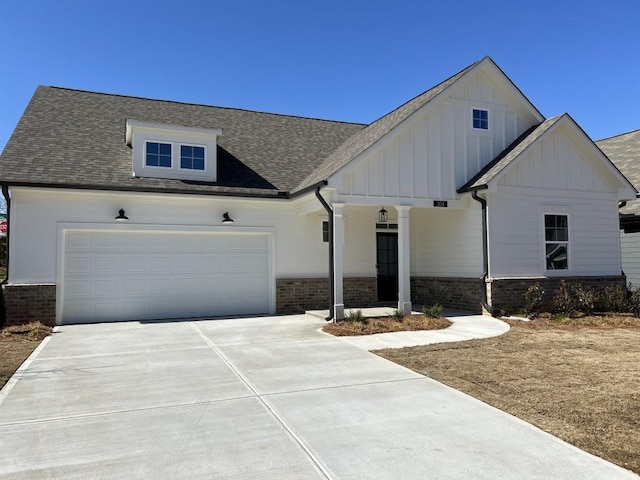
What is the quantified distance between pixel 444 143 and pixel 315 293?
5669 millimetres

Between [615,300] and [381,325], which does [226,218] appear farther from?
[615,300]

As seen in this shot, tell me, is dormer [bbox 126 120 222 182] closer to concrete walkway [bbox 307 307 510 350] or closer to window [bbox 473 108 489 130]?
concrete walkway [bbox 307 307 510 350]

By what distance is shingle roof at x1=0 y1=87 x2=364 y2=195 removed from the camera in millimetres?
12047

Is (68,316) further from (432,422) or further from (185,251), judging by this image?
(432,422)

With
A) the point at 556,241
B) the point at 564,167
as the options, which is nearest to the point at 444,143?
the point at 564,167

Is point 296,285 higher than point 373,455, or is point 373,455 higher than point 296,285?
point 296,285

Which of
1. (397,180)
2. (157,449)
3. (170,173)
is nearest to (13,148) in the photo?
(170,173)

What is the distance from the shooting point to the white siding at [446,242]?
13.1 m

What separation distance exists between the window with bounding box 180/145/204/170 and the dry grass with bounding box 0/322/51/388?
5.48 metres

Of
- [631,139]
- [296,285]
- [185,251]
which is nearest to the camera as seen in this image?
[185,251]

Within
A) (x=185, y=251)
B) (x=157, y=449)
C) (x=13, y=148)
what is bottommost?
(x=157, y=449)

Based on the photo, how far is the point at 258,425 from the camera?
4.69m

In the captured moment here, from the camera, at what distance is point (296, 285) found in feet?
45.6

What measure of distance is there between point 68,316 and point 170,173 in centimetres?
452
